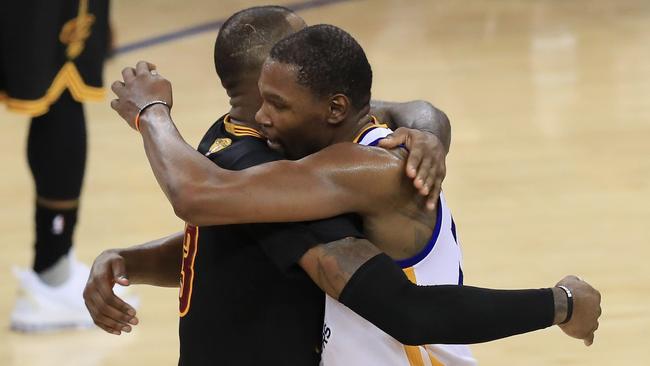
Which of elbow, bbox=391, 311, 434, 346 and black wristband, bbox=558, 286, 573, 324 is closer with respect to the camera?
elbow, bbox=391, 311, 434, 346

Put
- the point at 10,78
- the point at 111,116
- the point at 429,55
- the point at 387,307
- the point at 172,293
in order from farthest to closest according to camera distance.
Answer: the point at 429,55 → the point at 111,116 → the point at 172,293 → the point at 10,78 → the point at 387,307

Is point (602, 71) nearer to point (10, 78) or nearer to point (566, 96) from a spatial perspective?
point (566, 96)

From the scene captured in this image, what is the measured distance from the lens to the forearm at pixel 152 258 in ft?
7.59

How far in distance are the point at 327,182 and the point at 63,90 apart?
6.52 feet

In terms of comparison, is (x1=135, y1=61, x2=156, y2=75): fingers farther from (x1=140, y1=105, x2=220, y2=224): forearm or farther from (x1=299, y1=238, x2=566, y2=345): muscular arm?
(x1=299, y1=238, x2=566, y2=345): muscular arm

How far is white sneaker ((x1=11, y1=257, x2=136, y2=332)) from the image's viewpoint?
380cm

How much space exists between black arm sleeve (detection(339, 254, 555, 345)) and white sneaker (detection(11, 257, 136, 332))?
209 centimetres

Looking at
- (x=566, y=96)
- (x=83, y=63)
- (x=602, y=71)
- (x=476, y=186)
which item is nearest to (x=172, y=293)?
(x=83, y=63)

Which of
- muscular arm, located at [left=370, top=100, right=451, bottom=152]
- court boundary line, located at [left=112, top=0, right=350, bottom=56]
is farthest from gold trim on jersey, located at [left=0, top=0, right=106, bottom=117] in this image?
court boundary line, located at [left=112, top=0, right=350, bottom=56]

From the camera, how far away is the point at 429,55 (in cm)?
640

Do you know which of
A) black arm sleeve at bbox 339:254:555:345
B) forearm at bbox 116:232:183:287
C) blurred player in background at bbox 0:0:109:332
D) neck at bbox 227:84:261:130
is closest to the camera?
black arm sleeve at bbox 339:254:555:345

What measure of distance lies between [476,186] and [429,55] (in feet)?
6.20

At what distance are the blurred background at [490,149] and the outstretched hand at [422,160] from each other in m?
1.57

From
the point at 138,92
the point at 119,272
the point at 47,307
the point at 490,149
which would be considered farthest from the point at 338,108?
the point at 490,149
